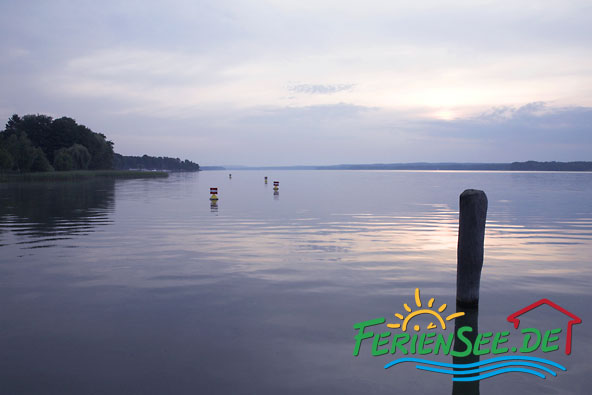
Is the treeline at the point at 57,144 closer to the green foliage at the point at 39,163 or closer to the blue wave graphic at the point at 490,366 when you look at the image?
the green foliage at the point at 39,163

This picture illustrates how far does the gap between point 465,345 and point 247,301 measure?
456 centimetres

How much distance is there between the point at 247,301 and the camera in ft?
33.2

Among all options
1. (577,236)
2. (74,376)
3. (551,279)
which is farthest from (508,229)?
(74,376)

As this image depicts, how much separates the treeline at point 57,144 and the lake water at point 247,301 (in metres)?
98.3

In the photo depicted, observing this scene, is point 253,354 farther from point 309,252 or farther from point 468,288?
point 309,252

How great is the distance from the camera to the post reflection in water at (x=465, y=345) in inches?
252

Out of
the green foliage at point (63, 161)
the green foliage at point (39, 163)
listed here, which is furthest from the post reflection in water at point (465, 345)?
the green foliage at point (63, 161)

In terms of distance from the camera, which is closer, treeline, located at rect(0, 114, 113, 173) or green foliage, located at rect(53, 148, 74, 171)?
treeline, located at rect(0, 114, 113, 173)

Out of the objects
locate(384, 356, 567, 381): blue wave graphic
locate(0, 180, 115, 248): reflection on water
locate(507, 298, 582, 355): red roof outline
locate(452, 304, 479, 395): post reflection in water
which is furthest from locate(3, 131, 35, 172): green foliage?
locate(384, 356, 567, 381): blue wave graphic

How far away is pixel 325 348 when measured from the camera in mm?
7543

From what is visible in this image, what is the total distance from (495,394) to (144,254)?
1202cm

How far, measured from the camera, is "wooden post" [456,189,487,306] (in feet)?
29.3

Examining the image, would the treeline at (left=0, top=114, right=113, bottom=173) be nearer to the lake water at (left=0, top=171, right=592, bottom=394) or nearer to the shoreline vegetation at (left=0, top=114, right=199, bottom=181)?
the shoreline vegetation at (left=0, top=114, right=199, bottom=181)

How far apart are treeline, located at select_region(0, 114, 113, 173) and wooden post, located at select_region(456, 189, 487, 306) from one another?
11413cm
